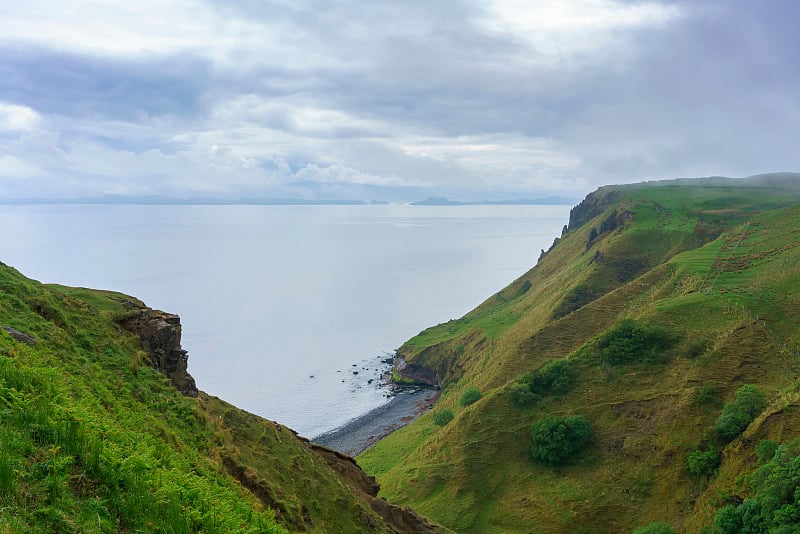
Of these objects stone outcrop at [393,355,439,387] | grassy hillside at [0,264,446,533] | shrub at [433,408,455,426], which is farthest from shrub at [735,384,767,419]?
stone outcrop at [393,355,439,387]

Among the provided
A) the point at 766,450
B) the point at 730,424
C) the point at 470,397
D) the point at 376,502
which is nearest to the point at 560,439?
the point at 730,424

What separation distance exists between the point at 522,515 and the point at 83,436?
44.9 m

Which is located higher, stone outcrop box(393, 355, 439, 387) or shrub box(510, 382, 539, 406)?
shrub box(510, 382, 539, 406)

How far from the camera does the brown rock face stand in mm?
28375

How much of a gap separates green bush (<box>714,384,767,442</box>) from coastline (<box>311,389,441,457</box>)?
4941cm

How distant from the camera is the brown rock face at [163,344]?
28375mm

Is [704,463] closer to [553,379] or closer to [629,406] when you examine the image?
[629,406]

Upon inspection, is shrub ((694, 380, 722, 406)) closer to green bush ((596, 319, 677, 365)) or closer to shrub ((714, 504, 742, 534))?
green bush ((596, 319, 677, 365))

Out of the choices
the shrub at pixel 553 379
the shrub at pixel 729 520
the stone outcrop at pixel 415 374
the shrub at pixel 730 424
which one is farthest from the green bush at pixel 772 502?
the stone outcrop at pixel 415 374

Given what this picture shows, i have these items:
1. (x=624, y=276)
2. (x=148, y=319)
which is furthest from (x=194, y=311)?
(x=148, y=319)

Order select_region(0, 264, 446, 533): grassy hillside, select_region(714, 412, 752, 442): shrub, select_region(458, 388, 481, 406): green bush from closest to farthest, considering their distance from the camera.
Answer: select_region(0, 264, 446, 533): grassy hillside, select_region(714, 412, 752, 442): shrub, select_region(458, 388, 481, 406): green bush

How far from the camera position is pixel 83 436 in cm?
1249

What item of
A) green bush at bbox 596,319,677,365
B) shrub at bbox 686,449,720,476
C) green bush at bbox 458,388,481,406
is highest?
green bush at bbox 596,319,677,365

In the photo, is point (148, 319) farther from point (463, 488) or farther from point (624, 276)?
point (624, 276)
